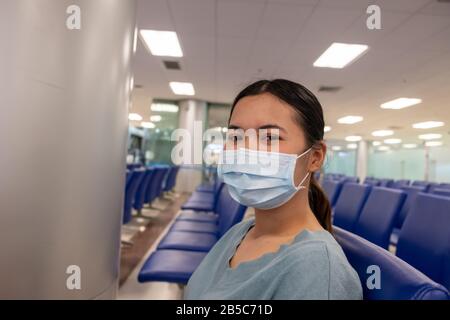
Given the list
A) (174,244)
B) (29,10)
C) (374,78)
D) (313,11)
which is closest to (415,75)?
(374,78)

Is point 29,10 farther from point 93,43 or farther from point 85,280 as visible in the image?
point 85,280

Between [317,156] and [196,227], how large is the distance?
5.94 feet

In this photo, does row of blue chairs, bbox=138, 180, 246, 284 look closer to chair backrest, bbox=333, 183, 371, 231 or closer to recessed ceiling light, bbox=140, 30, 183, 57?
chair backrest, bbox=333, 183, 371, 231

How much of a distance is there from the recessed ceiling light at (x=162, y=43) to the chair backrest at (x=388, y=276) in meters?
4.08

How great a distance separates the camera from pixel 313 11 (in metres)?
3.26

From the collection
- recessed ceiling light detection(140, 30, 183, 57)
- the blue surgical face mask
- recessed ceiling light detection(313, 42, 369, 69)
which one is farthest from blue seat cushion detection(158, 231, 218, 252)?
recessed ceiling light detection(313, 42, 369, 69)

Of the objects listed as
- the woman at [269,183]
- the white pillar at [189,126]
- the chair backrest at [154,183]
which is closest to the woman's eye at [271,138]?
the woman at [269,183]

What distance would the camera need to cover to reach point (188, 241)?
6.58 ft

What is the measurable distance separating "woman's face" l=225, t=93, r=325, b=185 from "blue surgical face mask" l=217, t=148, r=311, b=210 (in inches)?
0.8

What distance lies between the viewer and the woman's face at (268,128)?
751mm

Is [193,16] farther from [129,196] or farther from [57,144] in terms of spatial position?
[57,144]

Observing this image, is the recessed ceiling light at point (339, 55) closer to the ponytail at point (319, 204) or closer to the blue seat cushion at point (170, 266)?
the blue seat cushion at point (170, 266)

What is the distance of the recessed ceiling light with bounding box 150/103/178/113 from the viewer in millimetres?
9695

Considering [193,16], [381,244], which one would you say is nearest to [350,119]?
[193,16]
